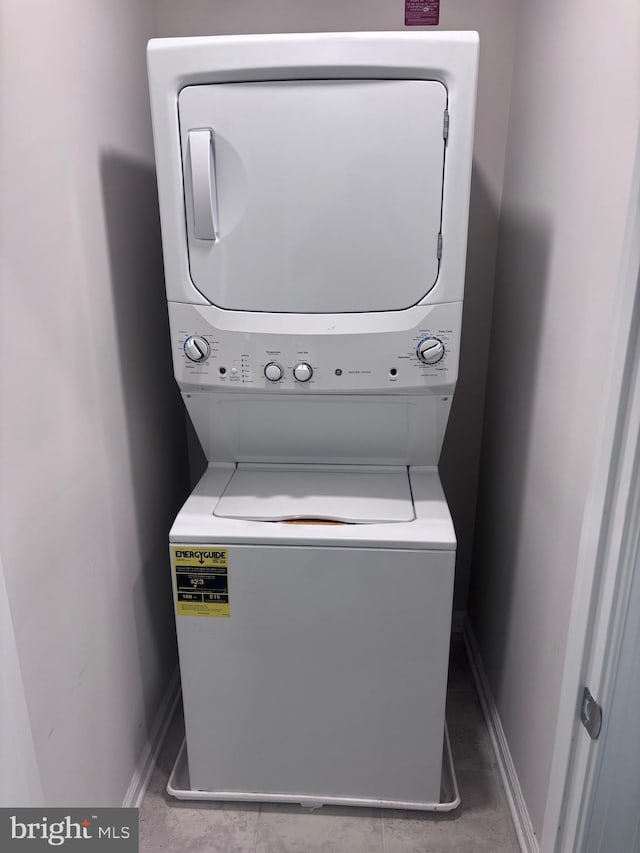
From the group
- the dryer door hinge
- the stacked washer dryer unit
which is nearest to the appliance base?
the stacked washer dryer unit

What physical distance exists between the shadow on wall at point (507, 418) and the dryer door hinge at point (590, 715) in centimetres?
81

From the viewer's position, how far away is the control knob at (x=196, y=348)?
136cm

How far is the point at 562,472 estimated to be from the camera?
126cm

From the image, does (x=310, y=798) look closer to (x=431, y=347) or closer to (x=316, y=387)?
(x=316, y=387)

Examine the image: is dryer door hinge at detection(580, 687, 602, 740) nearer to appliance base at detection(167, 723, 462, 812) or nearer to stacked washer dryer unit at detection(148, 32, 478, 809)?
stacked washer dryer unit at detection(148, 32, 478, 809)

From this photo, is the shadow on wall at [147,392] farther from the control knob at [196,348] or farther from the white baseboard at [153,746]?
the control knob at [196,348]

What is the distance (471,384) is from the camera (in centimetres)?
198

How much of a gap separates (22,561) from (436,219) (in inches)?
39.1

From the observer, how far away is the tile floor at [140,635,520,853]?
1479 mm

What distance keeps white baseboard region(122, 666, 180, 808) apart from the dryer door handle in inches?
52.2

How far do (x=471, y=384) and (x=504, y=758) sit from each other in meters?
1.05

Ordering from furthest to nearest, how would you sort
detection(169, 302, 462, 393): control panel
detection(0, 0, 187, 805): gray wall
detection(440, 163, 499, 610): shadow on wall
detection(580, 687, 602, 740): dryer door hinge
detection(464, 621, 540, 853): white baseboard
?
detection(440, 163, 499, 610): shadow on wall < detection(464, 621, 540, 853): white baseboard < detection(169, 302, 462, 393): control panel < detection(0, 0, 187, 805): gray wall < detection(580, 687, 602, 740): dryer door hinge

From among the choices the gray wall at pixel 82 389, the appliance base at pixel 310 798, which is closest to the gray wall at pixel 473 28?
the gray wall at pixel 82 389

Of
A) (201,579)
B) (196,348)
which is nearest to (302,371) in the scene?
(196,348)
